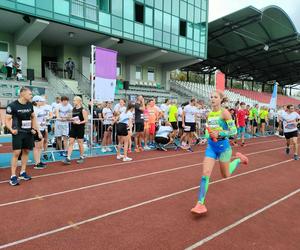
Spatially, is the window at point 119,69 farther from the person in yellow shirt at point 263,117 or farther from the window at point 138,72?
the person in yellow shirt at point 263,117

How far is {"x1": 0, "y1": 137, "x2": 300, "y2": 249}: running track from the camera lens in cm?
360

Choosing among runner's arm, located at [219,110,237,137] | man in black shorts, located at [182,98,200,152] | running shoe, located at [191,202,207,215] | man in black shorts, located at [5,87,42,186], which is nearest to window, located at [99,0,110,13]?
man in black shorts, located at [182,98,200,152]

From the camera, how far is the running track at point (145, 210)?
11.8ft

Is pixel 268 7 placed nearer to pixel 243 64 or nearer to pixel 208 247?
pixel 243 64

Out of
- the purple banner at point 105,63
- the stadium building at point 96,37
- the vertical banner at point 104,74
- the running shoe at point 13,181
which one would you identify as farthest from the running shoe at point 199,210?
the stadium building at point 96,37

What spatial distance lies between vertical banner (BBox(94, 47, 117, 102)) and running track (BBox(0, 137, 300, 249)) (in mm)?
2561

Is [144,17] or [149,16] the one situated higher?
[149,16]

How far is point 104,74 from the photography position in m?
9.05

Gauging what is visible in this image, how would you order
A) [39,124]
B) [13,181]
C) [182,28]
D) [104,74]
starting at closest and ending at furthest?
1. [13,181]
2. [39,124]
3. [104,74]
4. [182,28]

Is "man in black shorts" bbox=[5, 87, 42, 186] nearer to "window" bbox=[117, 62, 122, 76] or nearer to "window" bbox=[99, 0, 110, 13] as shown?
"window" bbox=[99, 0, 110, 13]

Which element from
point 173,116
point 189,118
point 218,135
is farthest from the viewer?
point 173,116

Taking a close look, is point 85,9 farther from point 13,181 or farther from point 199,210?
point 199,210

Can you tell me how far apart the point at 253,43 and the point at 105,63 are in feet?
97.9

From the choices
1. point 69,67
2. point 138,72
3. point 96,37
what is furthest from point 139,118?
point 138,72
